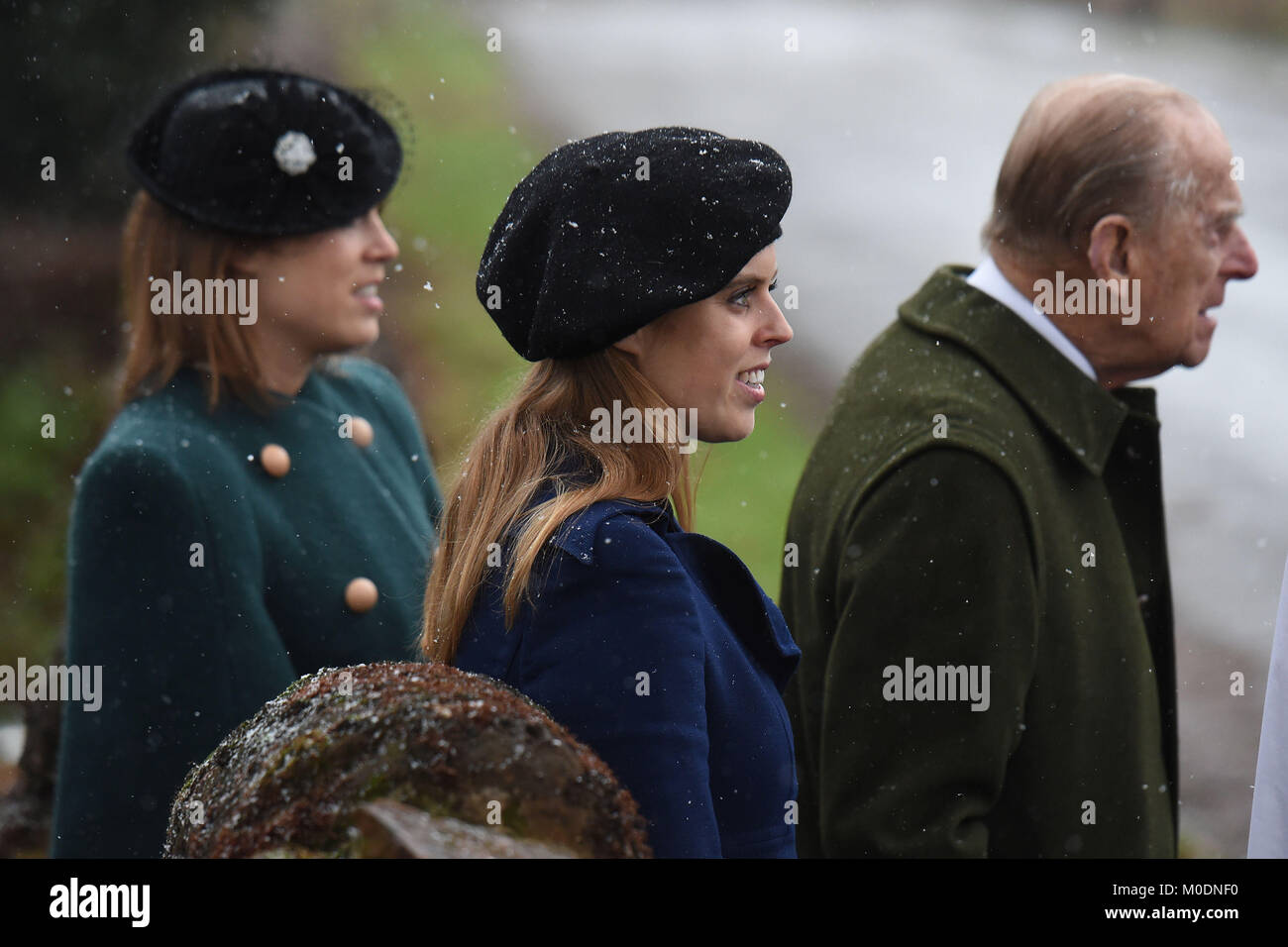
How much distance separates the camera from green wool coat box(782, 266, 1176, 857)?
7.82 ft

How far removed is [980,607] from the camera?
2.38m

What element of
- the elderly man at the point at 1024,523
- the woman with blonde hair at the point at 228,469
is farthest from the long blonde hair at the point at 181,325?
the elderly man at the point at 1024,523

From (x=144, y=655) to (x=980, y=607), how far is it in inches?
60.1

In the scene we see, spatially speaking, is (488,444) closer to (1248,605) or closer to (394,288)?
(1248,605)

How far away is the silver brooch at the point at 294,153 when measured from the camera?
282cm

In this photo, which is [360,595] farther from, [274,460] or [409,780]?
[409,780]

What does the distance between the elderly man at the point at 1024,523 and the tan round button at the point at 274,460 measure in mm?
1053

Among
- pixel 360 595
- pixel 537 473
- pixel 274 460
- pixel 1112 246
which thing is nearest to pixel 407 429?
pixel 274 460

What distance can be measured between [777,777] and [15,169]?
6.17 meters

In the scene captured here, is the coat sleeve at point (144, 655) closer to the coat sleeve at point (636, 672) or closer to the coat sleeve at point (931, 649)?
the coat sleeve at point (636, 672)

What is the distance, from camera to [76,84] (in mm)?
6547

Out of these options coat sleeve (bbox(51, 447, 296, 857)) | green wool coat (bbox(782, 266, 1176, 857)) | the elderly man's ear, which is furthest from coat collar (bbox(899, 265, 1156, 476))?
coat sleeve (bbox(51, 447, 296, 857))

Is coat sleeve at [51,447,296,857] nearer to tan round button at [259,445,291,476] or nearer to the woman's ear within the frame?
tan round button at [259,445,291,476]

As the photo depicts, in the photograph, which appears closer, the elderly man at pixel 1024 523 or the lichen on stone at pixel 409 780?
the lichen on stone at pixel 409 780
